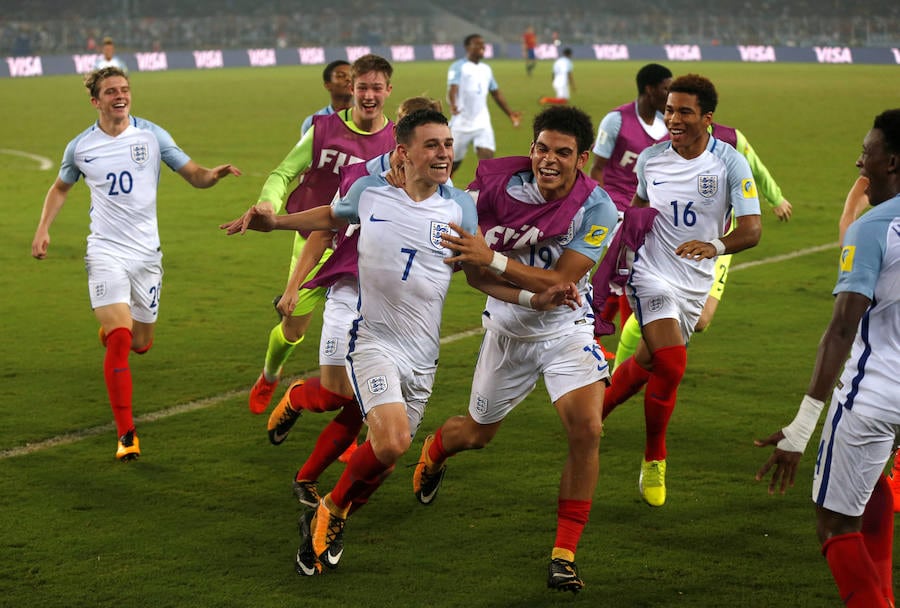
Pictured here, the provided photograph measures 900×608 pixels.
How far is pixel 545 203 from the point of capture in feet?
18.6

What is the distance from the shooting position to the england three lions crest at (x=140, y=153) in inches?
298

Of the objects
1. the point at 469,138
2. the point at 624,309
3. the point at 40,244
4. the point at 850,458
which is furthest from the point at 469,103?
the point at 850,458

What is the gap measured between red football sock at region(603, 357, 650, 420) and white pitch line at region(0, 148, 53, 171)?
49.7ft

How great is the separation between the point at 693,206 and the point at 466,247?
2.10 metres

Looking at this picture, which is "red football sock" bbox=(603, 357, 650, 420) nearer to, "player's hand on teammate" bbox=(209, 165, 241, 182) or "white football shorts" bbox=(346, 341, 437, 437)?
"white football shorts" bbox=(346, 341, 437, 437)

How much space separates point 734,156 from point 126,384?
3743mm

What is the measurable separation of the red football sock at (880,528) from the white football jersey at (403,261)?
199 cm

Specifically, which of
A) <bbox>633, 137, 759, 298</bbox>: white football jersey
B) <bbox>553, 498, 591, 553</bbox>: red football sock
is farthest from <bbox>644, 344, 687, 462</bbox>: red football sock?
<bbox>553, 498, 591, 553</bbox>: red football sock

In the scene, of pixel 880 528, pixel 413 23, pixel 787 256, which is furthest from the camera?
pixel 413 23

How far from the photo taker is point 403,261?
536 cm

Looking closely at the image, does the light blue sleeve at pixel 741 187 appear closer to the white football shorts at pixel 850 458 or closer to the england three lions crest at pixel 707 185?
the england three lions crest at pixel 707 185

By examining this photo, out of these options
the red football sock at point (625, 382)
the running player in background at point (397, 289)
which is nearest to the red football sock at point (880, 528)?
the running player in background at point (397, 289)

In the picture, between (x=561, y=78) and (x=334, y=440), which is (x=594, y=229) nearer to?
(x=334, y=440)

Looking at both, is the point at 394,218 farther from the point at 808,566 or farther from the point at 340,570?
the point at 808,566
